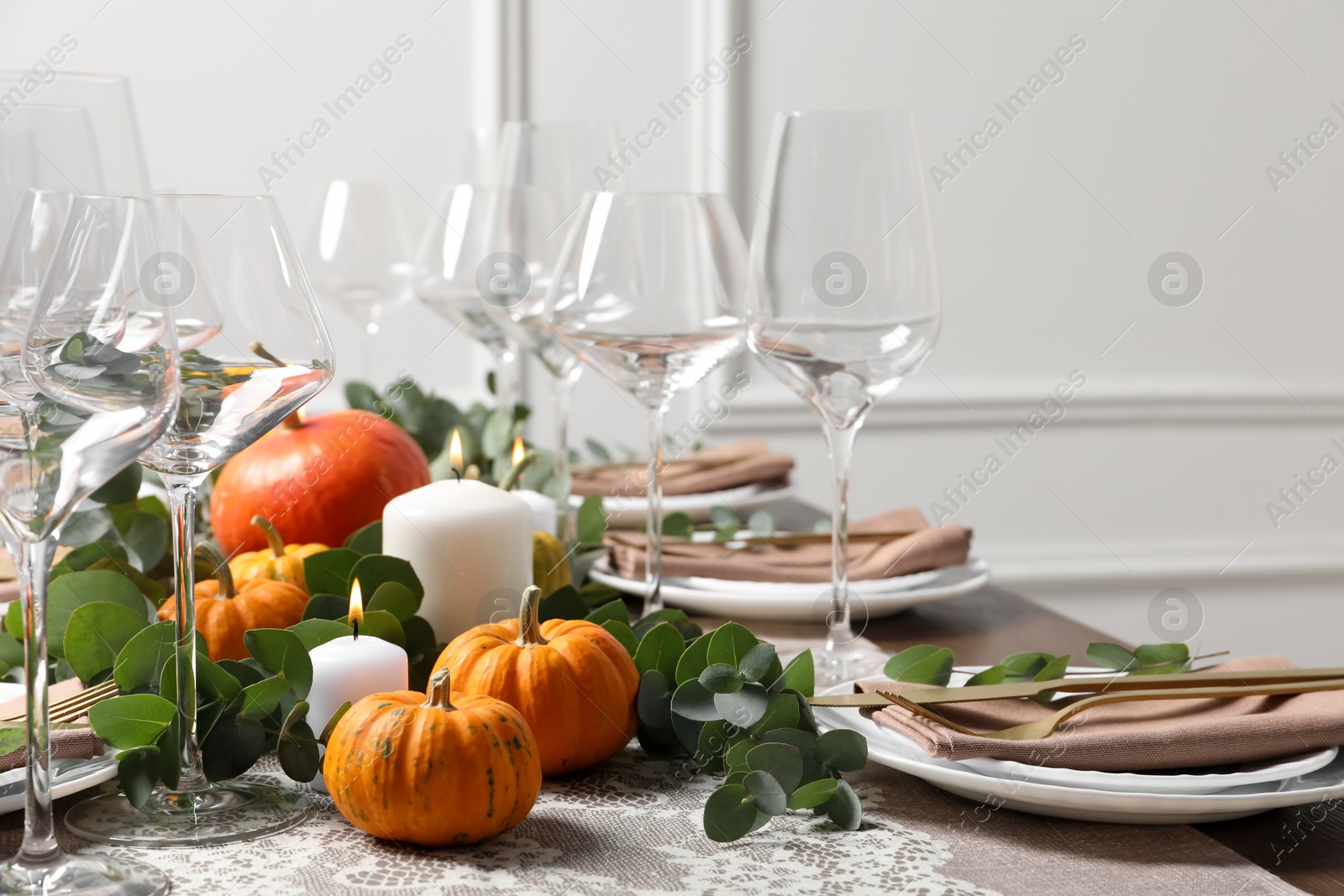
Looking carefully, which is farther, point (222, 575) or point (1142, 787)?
point (222, 575)

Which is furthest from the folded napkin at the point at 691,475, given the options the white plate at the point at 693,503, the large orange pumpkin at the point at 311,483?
the large orange pumpkin at the point at 311,483

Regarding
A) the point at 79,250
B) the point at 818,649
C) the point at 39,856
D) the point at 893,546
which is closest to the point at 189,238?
the point at 79,250

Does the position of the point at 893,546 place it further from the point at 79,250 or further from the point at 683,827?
the point at 79,250

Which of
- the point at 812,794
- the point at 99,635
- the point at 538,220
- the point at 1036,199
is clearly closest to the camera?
the point at 812,794

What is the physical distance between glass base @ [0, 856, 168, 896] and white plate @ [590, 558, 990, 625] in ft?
1.59

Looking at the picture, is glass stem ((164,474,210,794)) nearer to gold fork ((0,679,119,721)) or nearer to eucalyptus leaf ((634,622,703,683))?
gold fork ((0,679,119,721))

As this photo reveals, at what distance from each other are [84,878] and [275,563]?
0.34m

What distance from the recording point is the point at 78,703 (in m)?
0.64

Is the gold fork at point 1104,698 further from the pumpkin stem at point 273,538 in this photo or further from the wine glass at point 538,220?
the wine glass at point 538,220

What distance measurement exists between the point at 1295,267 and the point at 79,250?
3.14 m

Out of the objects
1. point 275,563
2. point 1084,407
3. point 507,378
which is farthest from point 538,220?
point 1084,407

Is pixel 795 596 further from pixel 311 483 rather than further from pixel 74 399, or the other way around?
pixel 74 399

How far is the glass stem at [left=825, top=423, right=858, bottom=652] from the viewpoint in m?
0.79

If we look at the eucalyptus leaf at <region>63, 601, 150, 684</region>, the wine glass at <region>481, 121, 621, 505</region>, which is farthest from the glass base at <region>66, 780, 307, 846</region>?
the wine glass at <region>481, 121, 621, 505</region>
